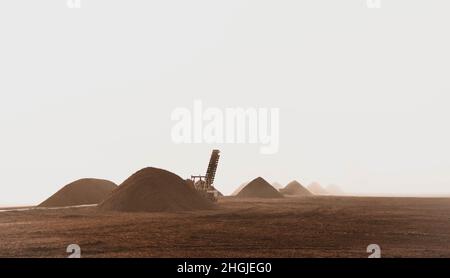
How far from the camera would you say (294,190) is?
274 feet

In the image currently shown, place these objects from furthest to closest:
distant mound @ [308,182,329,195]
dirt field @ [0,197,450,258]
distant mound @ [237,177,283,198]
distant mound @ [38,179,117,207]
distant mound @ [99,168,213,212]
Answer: distant mound @ [308,182,329,195], distant mound @ [237,177,283,198], distant mound @ [38,179,117,207], distant mound @ [99,168,213,212], dirt field @ [0,197,450,258]

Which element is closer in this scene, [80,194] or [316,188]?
[80,194]

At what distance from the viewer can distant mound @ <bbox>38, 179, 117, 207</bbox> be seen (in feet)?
138

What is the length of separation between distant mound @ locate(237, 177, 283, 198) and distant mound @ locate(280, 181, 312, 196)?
1880 centimetres

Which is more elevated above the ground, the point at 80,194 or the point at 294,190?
the point at 80,194

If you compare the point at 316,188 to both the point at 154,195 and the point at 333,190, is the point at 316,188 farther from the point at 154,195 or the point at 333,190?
the point at 154,195

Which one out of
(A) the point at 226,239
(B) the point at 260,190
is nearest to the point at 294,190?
(B) the point at 260,190

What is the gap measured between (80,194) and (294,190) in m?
49.0


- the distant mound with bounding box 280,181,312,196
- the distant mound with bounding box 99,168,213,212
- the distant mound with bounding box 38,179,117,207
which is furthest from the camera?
the distant mound with bounding box 280,181,312,196

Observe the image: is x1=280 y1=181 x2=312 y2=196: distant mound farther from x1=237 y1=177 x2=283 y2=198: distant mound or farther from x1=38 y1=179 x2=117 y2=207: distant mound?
x1=38 y1=179 x2=117 y2=207: distant mound

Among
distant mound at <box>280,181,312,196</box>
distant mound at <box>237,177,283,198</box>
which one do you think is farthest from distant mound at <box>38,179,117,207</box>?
distant mound at <box>280,181,312,196</box>

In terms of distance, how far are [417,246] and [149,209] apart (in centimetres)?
1973

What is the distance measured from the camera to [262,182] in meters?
64.9
